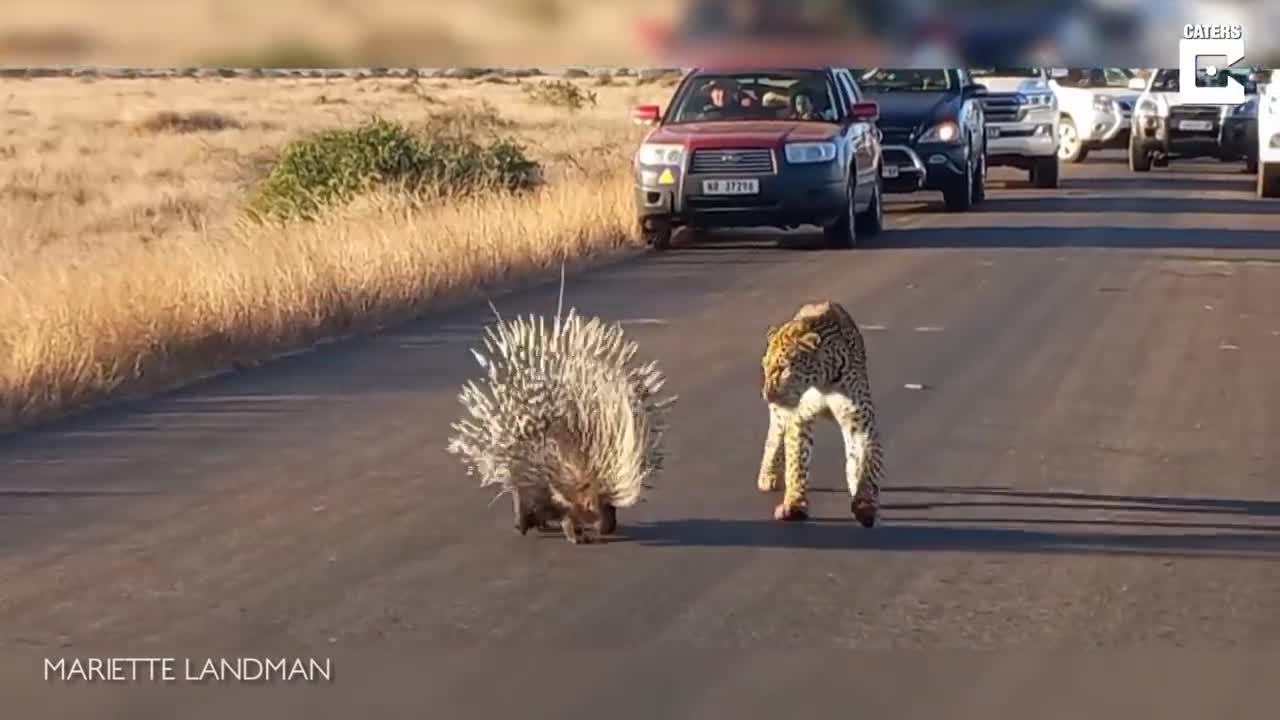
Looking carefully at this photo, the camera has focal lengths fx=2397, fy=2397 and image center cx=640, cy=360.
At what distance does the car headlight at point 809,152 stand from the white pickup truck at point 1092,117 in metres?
18.4

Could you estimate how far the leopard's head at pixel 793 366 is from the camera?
8.66 metres

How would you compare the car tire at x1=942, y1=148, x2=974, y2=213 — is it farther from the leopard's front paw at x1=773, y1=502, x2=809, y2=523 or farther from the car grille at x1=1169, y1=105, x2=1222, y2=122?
the leopard's front paw at x1=773, y1=502, x2=809, y2=523

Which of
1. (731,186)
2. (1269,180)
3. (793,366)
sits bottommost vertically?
(1269,180)

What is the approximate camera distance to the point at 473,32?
592cm

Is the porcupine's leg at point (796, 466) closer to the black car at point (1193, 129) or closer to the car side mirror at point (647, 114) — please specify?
the car side mirror at point (647, 114)

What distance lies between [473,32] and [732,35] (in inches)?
27.2

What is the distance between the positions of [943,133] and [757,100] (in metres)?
4.72

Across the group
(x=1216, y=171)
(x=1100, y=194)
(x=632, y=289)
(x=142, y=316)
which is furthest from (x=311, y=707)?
(x=1216, y=171)

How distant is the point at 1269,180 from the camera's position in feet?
95.3

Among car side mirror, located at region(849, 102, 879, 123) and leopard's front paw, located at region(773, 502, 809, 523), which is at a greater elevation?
car side mirror, located at region(849, 102, 879, 123)

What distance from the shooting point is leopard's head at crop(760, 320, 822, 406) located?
8.66 metres

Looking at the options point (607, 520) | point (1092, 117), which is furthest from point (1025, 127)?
point (607, 520)

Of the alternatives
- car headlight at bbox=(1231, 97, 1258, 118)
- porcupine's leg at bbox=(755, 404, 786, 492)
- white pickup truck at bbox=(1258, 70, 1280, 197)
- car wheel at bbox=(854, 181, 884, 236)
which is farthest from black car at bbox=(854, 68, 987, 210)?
porcupine's leg at bbox=(755, 404, 786, 492)

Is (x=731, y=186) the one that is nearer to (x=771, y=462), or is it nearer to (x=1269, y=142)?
(x=1269, y=142)
